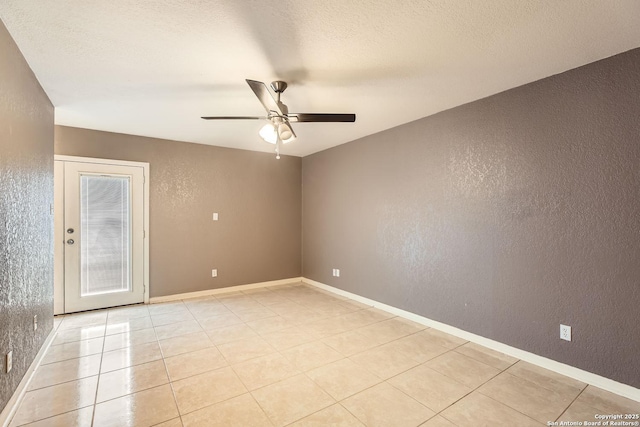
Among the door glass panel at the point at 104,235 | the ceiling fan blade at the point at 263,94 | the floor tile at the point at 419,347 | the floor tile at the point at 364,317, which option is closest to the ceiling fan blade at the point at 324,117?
the ceiling fan blade at the point at 263,94

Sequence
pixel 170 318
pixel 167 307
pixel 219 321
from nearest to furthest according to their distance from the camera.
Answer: pixel 219 321, pixel 170 318, pixel 167 307

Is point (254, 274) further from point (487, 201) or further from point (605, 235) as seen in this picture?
point (605, 235)

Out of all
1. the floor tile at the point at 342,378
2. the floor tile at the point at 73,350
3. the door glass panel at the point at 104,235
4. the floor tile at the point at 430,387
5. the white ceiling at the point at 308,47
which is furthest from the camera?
the door glass panel at the point at 104,235

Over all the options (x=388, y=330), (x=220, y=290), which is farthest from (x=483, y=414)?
(x=220, y=290)

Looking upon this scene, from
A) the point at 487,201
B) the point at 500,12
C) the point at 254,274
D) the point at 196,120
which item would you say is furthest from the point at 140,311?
the point at 500,12

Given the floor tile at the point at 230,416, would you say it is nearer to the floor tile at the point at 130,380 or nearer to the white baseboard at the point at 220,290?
the floor tile at the point at 130,380

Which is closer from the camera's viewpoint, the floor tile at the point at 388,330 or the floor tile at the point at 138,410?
the floor tile at the point at 138,410

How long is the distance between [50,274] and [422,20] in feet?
13.0

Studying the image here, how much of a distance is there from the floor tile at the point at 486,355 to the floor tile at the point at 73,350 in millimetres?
3459

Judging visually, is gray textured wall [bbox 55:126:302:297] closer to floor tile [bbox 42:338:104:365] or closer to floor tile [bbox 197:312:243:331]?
floor tile [bbox 197:312:243:331]

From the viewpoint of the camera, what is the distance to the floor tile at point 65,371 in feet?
7.34

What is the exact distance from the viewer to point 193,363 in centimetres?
253

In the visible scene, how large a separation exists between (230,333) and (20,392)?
1.60 m

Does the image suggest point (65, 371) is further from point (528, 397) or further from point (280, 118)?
point (528, 397)
